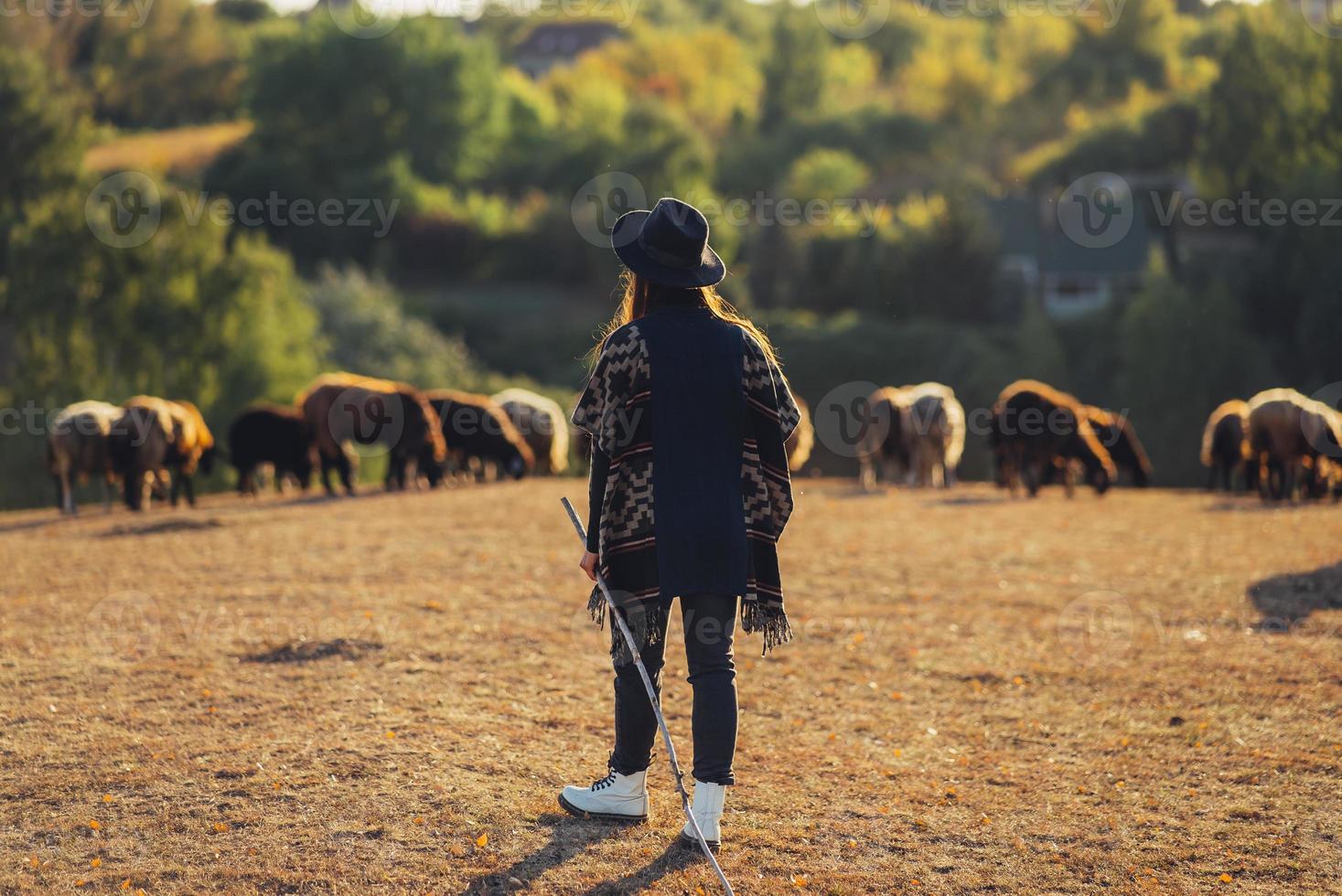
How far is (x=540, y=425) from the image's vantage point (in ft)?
83.9

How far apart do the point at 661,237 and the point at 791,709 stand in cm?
362

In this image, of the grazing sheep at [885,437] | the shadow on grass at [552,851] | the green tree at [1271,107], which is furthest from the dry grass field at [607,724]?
the green tree at [1271,107]

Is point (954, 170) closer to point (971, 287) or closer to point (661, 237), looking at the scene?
point (971, 287)

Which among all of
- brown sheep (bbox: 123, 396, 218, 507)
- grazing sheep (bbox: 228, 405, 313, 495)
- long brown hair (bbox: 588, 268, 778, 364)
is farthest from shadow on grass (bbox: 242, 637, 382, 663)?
grazing sheep (bbox: 228, 405, 313, 495)

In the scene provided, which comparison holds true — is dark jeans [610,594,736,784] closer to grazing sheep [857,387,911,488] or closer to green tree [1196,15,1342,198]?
grazing sheep [857,387,911,488]

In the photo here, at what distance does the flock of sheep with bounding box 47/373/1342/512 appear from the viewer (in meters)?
18.5

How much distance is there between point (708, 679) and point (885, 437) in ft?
62.3

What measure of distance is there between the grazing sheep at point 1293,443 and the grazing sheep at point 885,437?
18.8 feet

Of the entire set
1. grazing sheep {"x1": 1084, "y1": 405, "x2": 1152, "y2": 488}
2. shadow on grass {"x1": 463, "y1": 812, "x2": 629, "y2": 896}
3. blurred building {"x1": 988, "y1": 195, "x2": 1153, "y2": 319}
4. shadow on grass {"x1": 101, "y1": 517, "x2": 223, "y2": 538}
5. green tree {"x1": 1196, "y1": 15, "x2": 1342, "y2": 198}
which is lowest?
shadow on grass {"x1": 463, "y1": 812, "x2": 629, "y2": 896}

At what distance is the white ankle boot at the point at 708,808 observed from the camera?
18.6 feet

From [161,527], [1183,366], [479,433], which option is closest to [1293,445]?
[479,433]

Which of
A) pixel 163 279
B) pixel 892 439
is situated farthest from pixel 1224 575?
pixel 163 279

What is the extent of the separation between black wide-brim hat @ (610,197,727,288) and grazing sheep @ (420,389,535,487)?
17799mm

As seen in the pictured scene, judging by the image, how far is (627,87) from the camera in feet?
356
